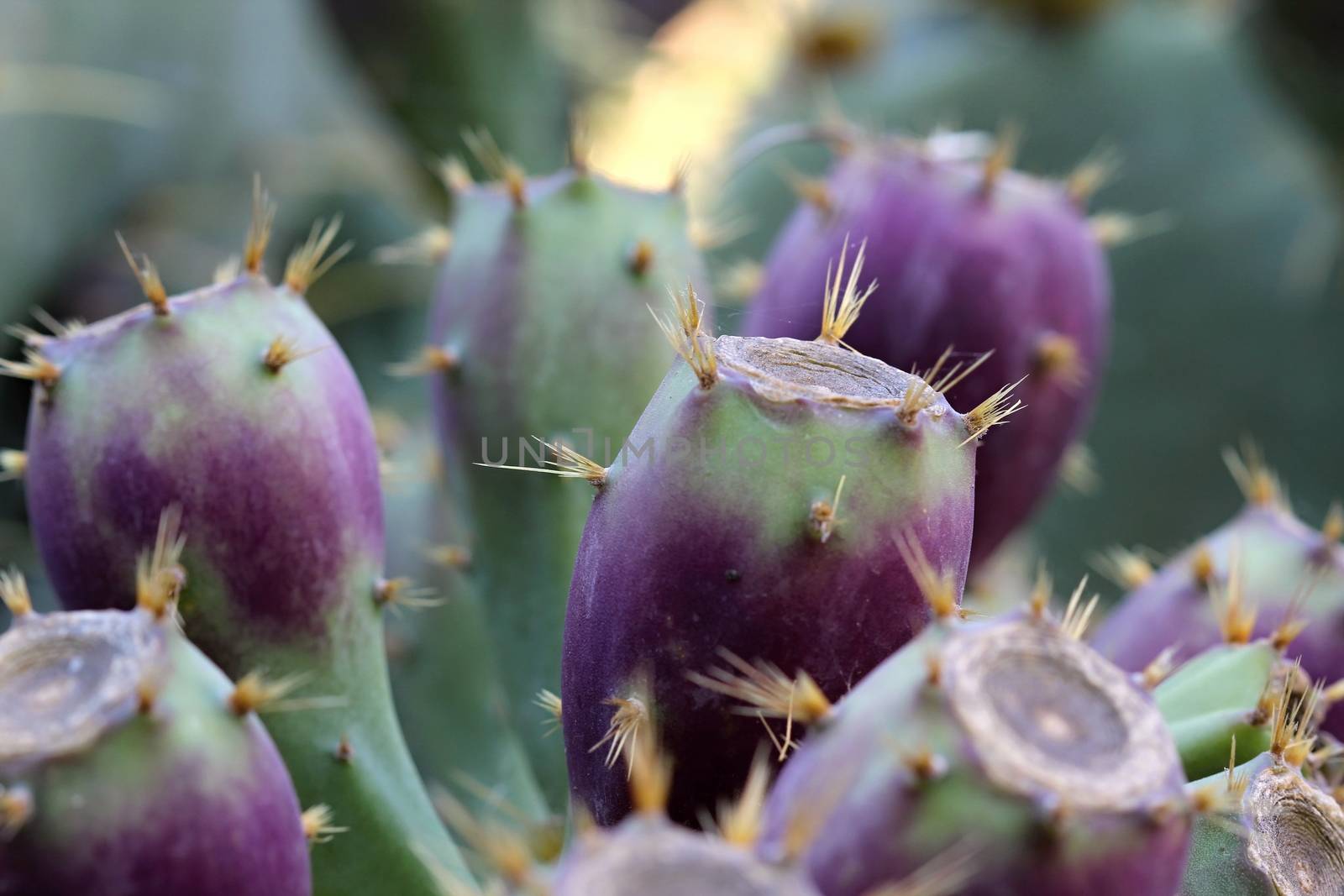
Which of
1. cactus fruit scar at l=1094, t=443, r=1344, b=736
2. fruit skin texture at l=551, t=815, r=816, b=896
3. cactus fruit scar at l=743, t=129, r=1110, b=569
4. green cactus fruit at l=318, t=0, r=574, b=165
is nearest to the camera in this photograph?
fruit skin texture at l=551, t=815, r=816, b=896

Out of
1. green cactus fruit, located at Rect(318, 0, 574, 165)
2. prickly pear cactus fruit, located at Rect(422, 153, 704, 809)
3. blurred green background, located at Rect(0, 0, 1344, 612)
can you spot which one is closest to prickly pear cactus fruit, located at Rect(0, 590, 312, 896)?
prickly pear cactus fruit, located at Rect(422, 153, 704, 809)

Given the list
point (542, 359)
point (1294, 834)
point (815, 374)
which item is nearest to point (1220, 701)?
point (1294, 834)

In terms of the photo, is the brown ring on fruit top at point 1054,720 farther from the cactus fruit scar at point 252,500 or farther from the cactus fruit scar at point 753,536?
the cactus fruit scar at point 252,500

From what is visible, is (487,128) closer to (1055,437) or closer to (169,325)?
(1055,437)

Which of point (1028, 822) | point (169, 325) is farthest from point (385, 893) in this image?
point (1028, 822)

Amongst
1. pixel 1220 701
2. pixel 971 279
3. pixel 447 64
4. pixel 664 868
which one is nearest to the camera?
pixel 664 868

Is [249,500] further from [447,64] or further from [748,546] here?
[447,64]

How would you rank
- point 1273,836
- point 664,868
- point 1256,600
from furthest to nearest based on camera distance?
1. point 1256,600
2. point 1273,836
3. point 664,868

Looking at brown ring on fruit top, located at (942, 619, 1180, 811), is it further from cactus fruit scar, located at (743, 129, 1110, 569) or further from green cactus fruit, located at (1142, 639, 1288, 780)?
cactus fruit scar, located at (743, 129, 1110, 569)
